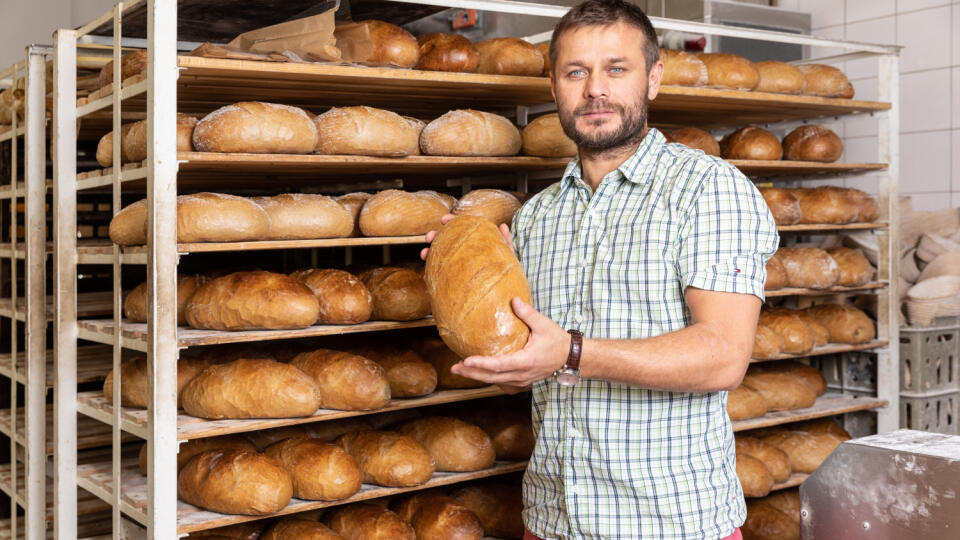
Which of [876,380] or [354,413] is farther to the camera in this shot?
[876,380]

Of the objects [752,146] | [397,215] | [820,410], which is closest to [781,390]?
[820,410]

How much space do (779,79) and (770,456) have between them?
A: 1501 millimetres

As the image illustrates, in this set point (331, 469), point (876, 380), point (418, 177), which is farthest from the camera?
point (876, 380)

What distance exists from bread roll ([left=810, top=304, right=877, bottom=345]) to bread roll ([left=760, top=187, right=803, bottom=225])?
475mm

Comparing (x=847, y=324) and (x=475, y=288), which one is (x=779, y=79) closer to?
(x=847, y=324)

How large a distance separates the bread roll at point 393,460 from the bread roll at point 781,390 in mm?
1501

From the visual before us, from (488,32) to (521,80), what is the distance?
2.84 m

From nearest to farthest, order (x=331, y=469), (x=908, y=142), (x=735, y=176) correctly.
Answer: (x=735, y=176) < (x=331, y=469) < (x=908, y=142)

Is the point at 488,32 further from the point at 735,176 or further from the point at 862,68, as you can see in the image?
the point at 735,176

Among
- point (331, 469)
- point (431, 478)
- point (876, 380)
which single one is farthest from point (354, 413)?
point (876, 380)

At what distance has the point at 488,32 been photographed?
5562mm

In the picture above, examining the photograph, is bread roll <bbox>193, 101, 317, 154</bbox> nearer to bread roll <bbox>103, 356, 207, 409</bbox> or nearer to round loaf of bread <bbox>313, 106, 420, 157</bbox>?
round loaf of bread <bbox>313, 106, 420, 157</bbox>

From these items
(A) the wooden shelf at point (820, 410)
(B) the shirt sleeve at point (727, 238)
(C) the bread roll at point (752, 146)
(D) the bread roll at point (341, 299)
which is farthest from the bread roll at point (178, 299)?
(C) the bread roll at point (752, 146)

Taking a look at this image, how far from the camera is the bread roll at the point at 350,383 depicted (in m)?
2.64
